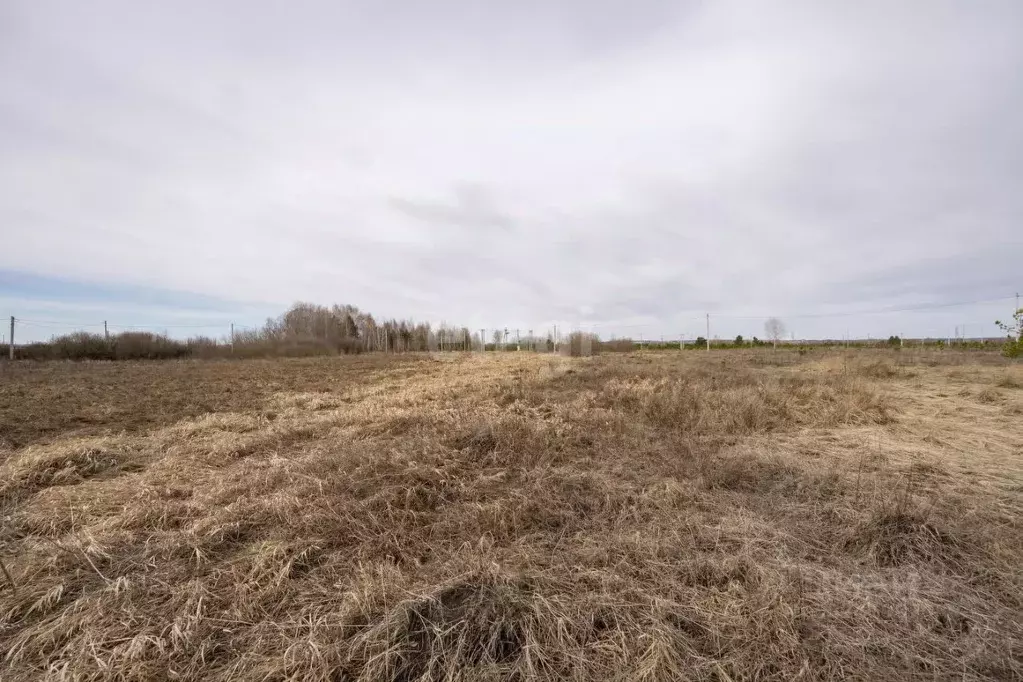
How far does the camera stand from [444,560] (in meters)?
2.98

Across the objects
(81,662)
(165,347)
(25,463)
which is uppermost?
(165,347)

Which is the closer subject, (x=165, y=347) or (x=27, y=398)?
(x=27, y=398)

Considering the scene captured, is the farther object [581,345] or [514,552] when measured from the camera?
[581,345]

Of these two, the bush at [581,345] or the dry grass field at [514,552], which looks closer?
the dry grass field at [514,552]

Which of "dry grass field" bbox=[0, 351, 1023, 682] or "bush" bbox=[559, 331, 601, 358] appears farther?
"bush" bbox=[559, 331, 601, 358]

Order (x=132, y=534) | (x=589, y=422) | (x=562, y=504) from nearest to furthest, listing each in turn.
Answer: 1. (x=132, y=534)
2. (x=562, y=504)
3. (x=589, y=422)

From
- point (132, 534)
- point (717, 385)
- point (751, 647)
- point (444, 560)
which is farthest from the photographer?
point (717, 385)

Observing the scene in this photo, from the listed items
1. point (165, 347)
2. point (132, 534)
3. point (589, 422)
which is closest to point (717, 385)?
point (589, 422)

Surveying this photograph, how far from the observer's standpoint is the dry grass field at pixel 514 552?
7.02 feet

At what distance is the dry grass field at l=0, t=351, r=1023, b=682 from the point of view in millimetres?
2141

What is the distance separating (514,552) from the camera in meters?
3.05

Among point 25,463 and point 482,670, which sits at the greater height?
point 25,463

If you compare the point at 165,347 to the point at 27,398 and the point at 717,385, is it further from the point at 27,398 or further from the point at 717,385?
the point at 717,385

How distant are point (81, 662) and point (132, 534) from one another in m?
1.62
